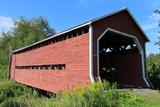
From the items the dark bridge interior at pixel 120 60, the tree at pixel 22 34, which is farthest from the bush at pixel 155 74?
the tree at pixel 22 34

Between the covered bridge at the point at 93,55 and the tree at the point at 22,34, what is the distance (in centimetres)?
2836

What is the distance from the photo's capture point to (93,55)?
12.8m

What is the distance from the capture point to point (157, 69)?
65.0 ft

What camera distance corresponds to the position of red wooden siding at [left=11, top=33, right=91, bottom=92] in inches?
522

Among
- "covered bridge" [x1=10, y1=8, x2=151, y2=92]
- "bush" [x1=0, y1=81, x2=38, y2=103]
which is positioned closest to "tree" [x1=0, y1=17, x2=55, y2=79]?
"bush" [x1=0, y1=81, x2=38, y2=103]

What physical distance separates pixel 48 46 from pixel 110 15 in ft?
19.6

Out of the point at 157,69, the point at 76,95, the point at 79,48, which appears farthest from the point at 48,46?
the point at 76,95

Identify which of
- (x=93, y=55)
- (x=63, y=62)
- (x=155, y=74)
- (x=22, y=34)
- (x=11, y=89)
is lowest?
(x=11, y=89)

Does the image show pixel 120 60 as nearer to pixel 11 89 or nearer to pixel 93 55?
pixel 93 55

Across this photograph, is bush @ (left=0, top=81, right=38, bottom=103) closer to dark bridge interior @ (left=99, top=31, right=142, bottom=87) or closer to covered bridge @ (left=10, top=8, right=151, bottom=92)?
covered bridge @ (left=10, top=8, right=151, bottom=92)

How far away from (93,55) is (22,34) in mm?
40319

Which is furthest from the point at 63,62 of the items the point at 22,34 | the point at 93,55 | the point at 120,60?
the point at 22,34

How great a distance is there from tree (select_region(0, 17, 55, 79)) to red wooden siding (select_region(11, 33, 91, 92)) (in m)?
27.2

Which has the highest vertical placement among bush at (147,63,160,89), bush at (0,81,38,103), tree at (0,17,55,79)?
tree at (0,17,55,79)
